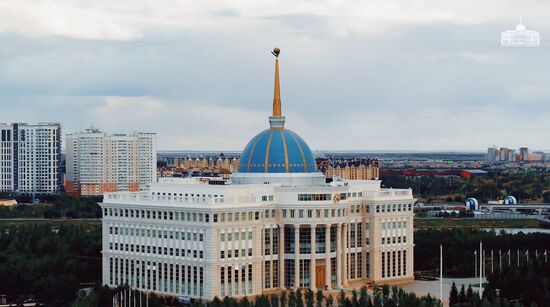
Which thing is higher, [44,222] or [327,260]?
[327,260]

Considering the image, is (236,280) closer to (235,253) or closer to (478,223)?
(235,253)

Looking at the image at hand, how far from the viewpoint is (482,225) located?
135m

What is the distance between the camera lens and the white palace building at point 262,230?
2820 inches

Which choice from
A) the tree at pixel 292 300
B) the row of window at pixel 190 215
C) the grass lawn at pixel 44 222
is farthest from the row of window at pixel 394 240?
the grass lawn at pixel 44 222

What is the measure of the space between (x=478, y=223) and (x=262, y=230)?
67.6 m

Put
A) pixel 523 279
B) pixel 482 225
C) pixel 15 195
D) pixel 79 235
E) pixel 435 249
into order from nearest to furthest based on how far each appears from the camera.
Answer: pixel 523 279, pixel 435 249, pixel 79 235, pixel 482 225, pixel 15 195

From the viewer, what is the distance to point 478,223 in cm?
13712

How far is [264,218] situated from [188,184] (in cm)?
544

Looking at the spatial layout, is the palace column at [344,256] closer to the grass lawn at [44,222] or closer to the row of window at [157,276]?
the row of window at [157,276]

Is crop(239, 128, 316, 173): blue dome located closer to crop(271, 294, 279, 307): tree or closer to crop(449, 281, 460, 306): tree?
crop(271, 294, 279, 307): tree

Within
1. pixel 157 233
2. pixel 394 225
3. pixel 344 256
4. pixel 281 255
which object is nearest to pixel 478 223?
pixel 394 225

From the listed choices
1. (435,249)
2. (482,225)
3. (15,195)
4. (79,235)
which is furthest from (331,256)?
(15,195)

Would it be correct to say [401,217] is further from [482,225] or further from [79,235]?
[482,225]

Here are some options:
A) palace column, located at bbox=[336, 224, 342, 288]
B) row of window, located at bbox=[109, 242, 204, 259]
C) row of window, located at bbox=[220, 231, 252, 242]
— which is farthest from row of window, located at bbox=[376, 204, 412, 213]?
row of window, located at bbox=[109, 242, 204, 259]
